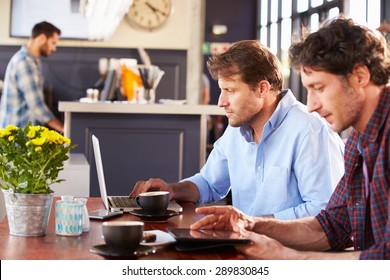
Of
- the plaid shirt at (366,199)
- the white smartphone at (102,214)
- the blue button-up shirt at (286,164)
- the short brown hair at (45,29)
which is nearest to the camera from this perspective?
the plaid shirt at (366,199)

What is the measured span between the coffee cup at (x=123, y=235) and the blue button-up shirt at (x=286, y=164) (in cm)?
79

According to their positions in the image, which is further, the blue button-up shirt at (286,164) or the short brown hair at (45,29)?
the short brown hair at (45,29)

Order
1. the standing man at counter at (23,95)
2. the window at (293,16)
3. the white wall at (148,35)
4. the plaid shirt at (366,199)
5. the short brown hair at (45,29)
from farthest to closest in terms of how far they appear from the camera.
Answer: the white wall at (148,35)
the window at (293,16)
the short brown hair at (45,29)
the standing man at counter at (23,95)
the plaid shirt at (366,199)

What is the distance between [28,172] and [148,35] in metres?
5.78

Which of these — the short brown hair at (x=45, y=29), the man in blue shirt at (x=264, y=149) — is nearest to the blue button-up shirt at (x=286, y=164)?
the man in blue shirt at (x=264, y=149)

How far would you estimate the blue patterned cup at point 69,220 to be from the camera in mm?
1710

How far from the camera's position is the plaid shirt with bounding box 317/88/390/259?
1537 mm

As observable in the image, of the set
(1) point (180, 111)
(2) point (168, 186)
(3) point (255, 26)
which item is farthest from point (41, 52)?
(3) point (255, 26)

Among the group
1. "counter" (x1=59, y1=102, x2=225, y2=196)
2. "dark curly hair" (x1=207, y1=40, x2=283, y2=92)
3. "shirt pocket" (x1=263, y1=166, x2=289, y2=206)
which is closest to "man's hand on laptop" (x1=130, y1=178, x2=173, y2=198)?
"shirt pocket" (x1=263, y1=166, x2=289, y2=206)

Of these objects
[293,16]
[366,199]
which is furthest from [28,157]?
[293,16]

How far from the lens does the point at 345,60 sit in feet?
5.15

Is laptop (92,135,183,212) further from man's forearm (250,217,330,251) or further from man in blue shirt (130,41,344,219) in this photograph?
man's forearm (250,217,330,251)

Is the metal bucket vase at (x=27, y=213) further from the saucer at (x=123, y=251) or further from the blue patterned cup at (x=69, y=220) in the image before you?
the saucer at (x=123, y=251)
